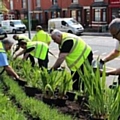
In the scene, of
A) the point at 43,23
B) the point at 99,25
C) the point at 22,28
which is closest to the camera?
the point at 99,25

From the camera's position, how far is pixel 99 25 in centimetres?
3934

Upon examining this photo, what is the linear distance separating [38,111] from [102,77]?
93cm

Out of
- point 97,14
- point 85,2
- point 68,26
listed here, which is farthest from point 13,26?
point 97,14

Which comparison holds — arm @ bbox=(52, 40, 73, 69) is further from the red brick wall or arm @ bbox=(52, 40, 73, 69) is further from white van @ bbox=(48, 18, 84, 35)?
the red brick wall

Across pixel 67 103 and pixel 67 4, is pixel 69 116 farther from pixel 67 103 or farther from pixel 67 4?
pixel 67 4

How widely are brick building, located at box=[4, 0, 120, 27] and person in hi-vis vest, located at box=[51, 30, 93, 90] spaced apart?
32.1 meters

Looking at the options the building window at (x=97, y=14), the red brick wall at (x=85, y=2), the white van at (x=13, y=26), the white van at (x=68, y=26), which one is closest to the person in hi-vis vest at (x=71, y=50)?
the white van at (x=68, y=26)

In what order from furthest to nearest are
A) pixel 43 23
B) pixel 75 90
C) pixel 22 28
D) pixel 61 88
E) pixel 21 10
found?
pixel 21 10 < pixel 43 23 < pixel 22 28 < pixel 75 90 < pixel 61 88

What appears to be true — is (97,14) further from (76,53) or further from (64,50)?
(64,50)

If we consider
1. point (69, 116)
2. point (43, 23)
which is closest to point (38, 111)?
point (69, 116)

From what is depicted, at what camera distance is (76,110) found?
15.6 feet

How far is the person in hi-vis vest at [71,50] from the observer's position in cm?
571

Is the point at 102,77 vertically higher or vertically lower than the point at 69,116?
higher

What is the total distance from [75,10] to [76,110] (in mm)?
38832
